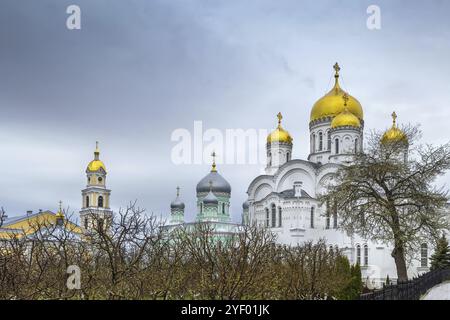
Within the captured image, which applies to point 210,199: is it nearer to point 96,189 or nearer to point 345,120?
point 96,189

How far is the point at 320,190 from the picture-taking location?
4756 cm

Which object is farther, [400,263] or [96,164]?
[96,164]

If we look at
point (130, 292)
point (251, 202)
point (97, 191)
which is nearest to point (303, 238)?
point (251, 202)

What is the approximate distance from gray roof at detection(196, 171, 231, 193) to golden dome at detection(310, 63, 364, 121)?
18518 millimetres

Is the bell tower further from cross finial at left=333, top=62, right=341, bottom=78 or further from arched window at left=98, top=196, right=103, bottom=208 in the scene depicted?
cross finial at left=333, top=62, right=341, bottom=78

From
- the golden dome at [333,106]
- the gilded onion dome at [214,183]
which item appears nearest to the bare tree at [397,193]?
the golden dome at [333,106]

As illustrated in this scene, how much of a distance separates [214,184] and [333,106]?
21484 mm

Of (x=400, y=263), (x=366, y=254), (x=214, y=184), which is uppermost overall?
(x=214, y=184)

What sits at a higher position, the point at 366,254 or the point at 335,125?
the point at 335,125

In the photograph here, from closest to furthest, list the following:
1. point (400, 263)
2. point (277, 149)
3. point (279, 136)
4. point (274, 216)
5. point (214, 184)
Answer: point (400, 263), point (274, 216), point (277, 149), point (279, 136), point (214, 184)

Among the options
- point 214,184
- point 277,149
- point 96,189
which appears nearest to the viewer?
point 277,149

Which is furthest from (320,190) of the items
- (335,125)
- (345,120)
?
(345,120)

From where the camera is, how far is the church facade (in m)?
42.9
